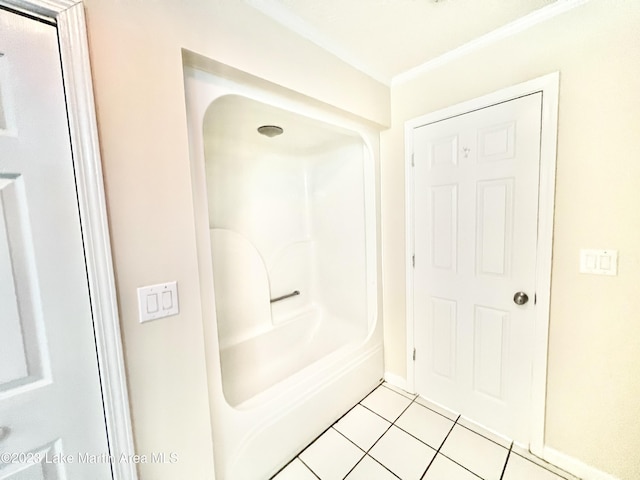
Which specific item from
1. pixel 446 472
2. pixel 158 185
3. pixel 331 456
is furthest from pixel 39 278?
pixel 446 472

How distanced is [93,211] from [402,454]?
1896 millimetres

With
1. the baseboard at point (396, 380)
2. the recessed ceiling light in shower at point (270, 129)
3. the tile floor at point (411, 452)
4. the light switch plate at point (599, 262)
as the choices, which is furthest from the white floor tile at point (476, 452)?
the recessed ceiling light in shower at point (270, 129)

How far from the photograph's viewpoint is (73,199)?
2.53 feet

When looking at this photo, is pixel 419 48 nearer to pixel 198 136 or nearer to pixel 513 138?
pixel 513 138

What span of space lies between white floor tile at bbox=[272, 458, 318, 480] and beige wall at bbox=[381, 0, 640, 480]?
Result: 1.33 m

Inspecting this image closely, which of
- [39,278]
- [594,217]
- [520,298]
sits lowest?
[520,298]

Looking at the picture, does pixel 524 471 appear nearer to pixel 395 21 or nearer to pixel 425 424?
pixel 425 424

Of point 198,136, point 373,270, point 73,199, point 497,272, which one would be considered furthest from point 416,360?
point 73,199

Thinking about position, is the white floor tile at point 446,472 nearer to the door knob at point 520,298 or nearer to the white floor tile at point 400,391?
the white floor tile at point 400,391

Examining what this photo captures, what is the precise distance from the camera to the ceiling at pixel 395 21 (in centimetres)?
113

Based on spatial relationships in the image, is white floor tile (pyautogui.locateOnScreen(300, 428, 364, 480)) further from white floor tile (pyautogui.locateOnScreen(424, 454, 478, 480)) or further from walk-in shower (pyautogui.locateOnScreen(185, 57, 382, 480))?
white floor tile (pyautogui.locateOnScreen(424, 454, 478, 480))

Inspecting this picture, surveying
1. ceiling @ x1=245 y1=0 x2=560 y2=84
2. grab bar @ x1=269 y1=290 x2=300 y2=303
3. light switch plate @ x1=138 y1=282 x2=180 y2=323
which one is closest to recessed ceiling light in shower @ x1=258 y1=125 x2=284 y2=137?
ceiling @ x1=245 y1=0 x2=560 y2=84

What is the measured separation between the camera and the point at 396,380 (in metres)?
2.00

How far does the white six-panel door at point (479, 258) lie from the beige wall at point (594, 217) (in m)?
0.12
